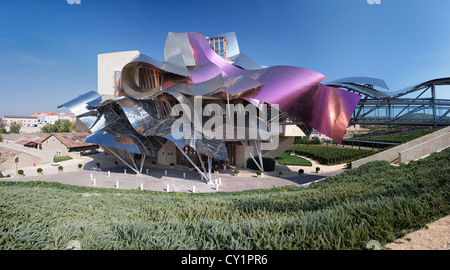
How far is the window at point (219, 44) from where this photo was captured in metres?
28.4

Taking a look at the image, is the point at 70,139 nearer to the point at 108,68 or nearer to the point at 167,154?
the point at 108,68

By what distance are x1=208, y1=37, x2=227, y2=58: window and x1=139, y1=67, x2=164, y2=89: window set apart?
1069cm

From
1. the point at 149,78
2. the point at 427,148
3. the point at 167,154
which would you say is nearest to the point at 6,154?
the point at 167,154

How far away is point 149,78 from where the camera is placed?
21828 millimetres

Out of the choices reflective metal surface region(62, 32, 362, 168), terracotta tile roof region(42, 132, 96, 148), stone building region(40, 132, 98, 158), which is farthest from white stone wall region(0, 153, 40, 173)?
reflective metal surface region(62, 32, 362, 168)

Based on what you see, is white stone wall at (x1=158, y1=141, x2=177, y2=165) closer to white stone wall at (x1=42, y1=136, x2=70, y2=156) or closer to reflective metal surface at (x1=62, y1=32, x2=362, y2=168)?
reflective metal surface at (x1=62, y1=32, x2=362, y2=168)

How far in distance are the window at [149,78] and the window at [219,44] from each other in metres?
10.7

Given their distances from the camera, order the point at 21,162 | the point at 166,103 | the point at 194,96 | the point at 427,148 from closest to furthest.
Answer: the point at 427,148 < the point at 194,96 < the point at 166,103 < the point at 21,162

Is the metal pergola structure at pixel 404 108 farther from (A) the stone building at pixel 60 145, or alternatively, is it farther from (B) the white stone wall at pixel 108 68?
(A) the stone building at pixel 60 145

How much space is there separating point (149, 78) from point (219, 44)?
12.2m

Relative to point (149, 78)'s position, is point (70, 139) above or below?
below
